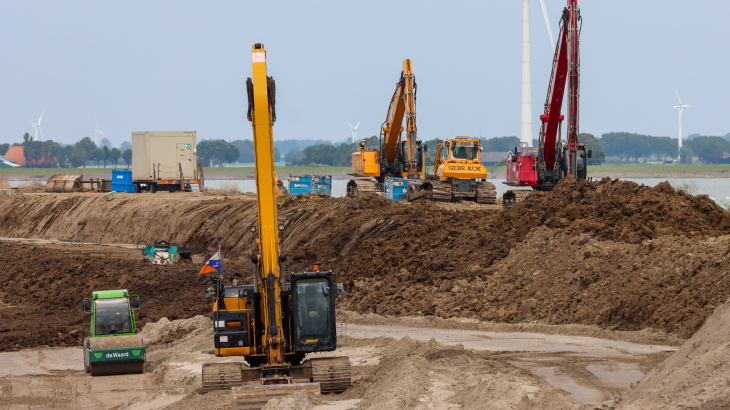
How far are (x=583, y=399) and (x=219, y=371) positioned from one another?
580 centimetres

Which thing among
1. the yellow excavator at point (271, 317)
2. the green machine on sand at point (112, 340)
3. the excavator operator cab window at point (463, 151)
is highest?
the excavator operator cab window at point (463, 151)

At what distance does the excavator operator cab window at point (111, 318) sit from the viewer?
63.9ft

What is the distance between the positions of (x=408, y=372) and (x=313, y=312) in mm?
2065

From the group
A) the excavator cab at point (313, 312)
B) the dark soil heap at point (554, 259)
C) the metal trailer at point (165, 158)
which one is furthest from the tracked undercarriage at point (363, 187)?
the excavator cab at point (313, 312)

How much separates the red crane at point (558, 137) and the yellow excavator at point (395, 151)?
6.42 metres

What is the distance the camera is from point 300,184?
51219mm

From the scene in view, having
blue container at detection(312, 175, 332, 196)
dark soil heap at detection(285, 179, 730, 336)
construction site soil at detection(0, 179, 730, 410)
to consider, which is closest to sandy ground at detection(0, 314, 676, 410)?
construction site soil at detection(0, 179, 730, 410)

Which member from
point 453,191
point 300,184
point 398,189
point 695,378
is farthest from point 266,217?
point 300,184

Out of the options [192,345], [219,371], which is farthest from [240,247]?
[219,371]

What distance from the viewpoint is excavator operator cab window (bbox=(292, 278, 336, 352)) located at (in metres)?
13.4

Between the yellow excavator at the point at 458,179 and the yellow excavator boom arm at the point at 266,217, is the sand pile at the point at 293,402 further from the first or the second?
the yellow excavator at the point at 458,179

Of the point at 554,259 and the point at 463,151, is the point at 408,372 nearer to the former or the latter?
the point at 554,259

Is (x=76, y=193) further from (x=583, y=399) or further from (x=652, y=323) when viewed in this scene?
(x=583, y=399)

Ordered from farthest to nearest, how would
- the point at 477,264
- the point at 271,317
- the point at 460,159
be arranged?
1. the point at 460,159
2. the point at 477,264
3. the point at 271,317
